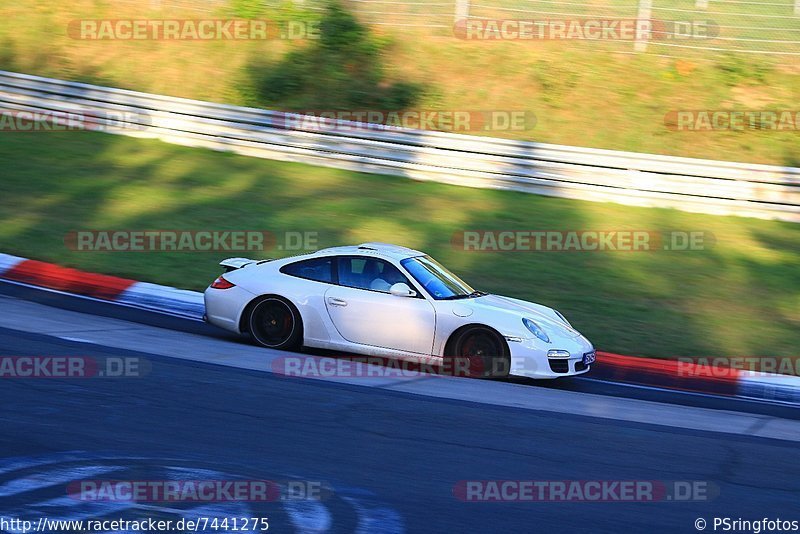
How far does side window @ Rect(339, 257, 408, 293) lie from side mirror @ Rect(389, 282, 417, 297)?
10cm

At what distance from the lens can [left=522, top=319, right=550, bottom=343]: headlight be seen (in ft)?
30.9

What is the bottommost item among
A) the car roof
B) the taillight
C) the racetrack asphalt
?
the racetrack asphalt

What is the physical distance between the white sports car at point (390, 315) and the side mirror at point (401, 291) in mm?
10

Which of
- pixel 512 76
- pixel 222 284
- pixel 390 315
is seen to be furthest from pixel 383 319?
pixel 512 76

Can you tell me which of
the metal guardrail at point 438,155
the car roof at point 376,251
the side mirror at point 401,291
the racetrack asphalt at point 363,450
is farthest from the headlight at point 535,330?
the metal guardrail at point 438,155

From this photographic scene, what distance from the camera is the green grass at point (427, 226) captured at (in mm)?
12117

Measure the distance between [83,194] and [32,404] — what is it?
9790 millimetres

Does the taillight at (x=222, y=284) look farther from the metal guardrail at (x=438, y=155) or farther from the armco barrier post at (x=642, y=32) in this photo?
the armco barrier post at (x=642, y=32)

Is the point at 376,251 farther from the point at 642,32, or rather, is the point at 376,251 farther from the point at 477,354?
the point at 642,32

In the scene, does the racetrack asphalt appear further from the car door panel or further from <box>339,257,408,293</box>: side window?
<box>339,257,408,293</box>: side window

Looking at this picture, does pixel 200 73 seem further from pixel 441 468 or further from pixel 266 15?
pixel 441 468

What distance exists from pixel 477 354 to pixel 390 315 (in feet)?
3.13

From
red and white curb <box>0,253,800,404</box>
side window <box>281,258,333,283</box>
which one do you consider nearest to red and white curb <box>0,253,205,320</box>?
red and white curb <box>0,253,800,404</box>

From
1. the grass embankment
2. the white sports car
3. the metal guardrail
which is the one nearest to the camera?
the white sports car
